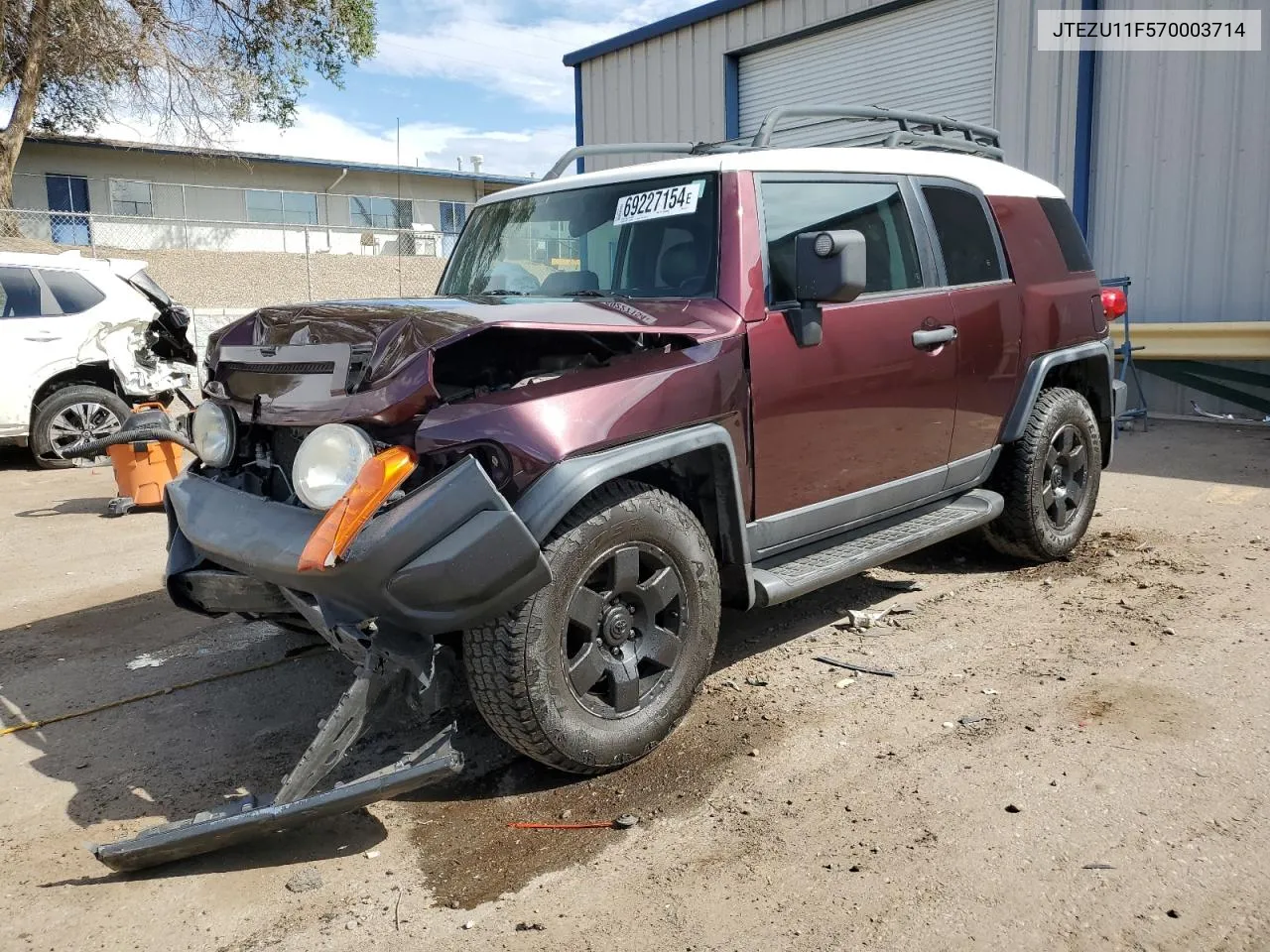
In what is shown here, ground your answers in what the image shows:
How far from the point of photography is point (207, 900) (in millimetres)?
2682

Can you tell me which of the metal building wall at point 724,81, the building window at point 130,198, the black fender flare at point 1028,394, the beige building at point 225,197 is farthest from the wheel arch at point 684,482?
the building window at point 130,198

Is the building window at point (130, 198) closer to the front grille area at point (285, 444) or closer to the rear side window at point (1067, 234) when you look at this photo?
Result: the rear side window at point (1067, 234)

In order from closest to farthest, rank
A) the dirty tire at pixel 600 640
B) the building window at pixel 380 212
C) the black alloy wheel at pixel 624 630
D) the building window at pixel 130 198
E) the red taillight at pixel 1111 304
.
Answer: the dirty tire at pixel 600 640, the black alloy wheel at pixel 624 630, the red taillight at pixel 1111 304, the building window at pixel 130 198, the building window at pixel 380 212

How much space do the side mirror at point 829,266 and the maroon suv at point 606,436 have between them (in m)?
0.01

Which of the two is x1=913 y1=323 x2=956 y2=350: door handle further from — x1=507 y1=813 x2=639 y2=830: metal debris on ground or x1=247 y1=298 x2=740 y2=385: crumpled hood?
x1=507 y1=813 x2=639 y2=830: metal debris on ground

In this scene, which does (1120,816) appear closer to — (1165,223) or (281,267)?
(1165,223)

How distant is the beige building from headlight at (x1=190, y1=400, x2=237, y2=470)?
2085cm

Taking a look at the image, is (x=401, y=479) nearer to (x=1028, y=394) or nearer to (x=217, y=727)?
(x=217, y=727)

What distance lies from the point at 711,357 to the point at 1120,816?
6.05ft

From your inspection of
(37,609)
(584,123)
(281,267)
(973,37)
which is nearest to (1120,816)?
(37,609)

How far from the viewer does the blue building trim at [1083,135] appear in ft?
34.8

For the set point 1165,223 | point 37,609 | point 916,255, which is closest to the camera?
point 916,255

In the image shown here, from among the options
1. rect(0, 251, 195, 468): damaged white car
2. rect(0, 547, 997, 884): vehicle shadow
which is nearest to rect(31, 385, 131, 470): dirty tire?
rect(0, 251, 195, 468): damaged white car

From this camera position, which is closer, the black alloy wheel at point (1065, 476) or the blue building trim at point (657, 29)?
the black alloy wheel at point (1065, 476)
